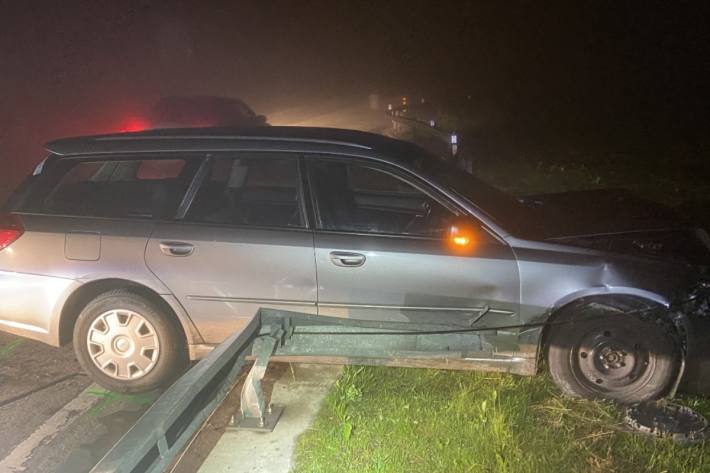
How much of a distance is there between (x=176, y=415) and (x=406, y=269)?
62.4 inches

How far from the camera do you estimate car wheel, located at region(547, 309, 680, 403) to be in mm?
3578

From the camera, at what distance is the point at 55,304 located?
4.05 meters

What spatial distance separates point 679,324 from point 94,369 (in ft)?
12.1

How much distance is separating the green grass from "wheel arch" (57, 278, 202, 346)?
1058 millimetres

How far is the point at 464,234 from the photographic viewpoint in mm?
3633

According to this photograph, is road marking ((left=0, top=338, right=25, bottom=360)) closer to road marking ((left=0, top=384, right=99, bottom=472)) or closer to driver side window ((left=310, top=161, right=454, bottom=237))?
road marking ((left=0, top=384, right=99, bottom=472))

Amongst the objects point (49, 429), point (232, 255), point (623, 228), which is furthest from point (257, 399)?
point (623, 228)

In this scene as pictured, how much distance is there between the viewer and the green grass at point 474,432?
312cm

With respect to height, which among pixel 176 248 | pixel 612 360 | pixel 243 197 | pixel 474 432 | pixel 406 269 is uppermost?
pixel 243 197

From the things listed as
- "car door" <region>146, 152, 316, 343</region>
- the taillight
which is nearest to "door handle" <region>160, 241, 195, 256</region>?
"car door" <region>146, 152, 316, 343</region>

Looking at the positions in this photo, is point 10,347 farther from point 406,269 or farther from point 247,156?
point 406,269

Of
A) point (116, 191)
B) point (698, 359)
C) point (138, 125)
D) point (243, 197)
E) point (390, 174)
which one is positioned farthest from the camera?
point (138, 125)

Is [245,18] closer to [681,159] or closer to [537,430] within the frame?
[681,159]

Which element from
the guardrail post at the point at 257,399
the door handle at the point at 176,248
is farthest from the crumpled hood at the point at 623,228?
the door handle at the point at 176,248
